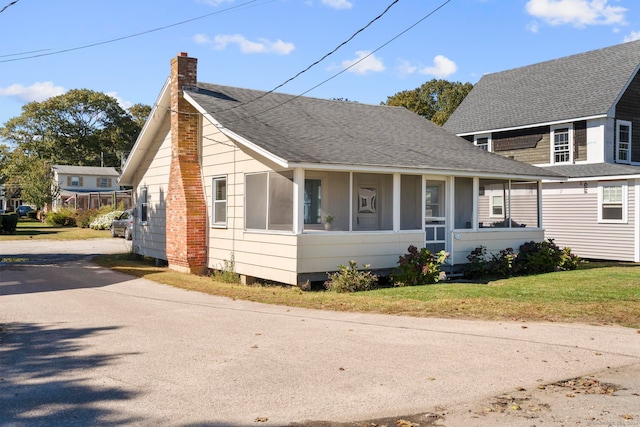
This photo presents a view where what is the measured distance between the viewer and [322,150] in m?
14.2

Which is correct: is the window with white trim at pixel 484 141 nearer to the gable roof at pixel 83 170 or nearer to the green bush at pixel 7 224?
the green bush at pixel 7 224

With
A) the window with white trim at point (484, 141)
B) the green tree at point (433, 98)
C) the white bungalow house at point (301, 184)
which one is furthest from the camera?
the green tree at point (433, 98)

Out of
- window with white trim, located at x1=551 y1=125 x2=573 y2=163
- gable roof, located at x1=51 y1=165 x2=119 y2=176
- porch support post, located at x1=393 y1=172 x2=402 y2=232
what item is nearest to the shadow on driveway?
porch support post, located at x1=393 y1=172 x2=402 y2=232

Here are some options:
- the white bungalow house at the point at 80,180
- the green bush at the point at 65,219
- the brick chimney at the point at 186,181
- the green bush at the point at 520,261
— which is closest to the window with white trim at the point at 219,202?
the brick chimney at the point at 186,181

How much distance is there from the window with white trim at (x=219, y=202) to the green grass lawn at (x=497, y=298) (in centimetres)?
180

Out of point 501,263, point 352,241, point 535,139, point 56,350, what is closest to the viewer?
point 56,350

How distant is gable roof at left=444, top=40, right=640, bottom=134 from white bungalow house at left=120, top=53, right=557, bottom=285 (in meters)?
8.26

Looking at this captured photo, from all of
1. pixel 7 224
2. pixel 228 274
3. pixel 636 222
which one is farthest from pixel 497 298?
pixel 7 224

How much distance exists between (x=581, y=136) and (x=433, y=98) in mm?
37443

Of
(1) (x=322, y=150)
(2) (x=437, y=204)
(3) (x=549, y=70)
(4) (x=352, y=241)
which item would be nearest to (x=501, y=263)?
(2) (x=437, y=204)

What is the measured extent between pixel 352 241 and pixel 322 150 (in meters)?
2.33

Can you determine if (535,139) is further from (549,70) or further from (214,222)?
(214,222)

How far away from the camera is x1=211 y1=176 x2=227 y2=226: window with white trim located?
16.8 m

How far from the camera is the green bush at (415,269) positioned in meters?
14.3
